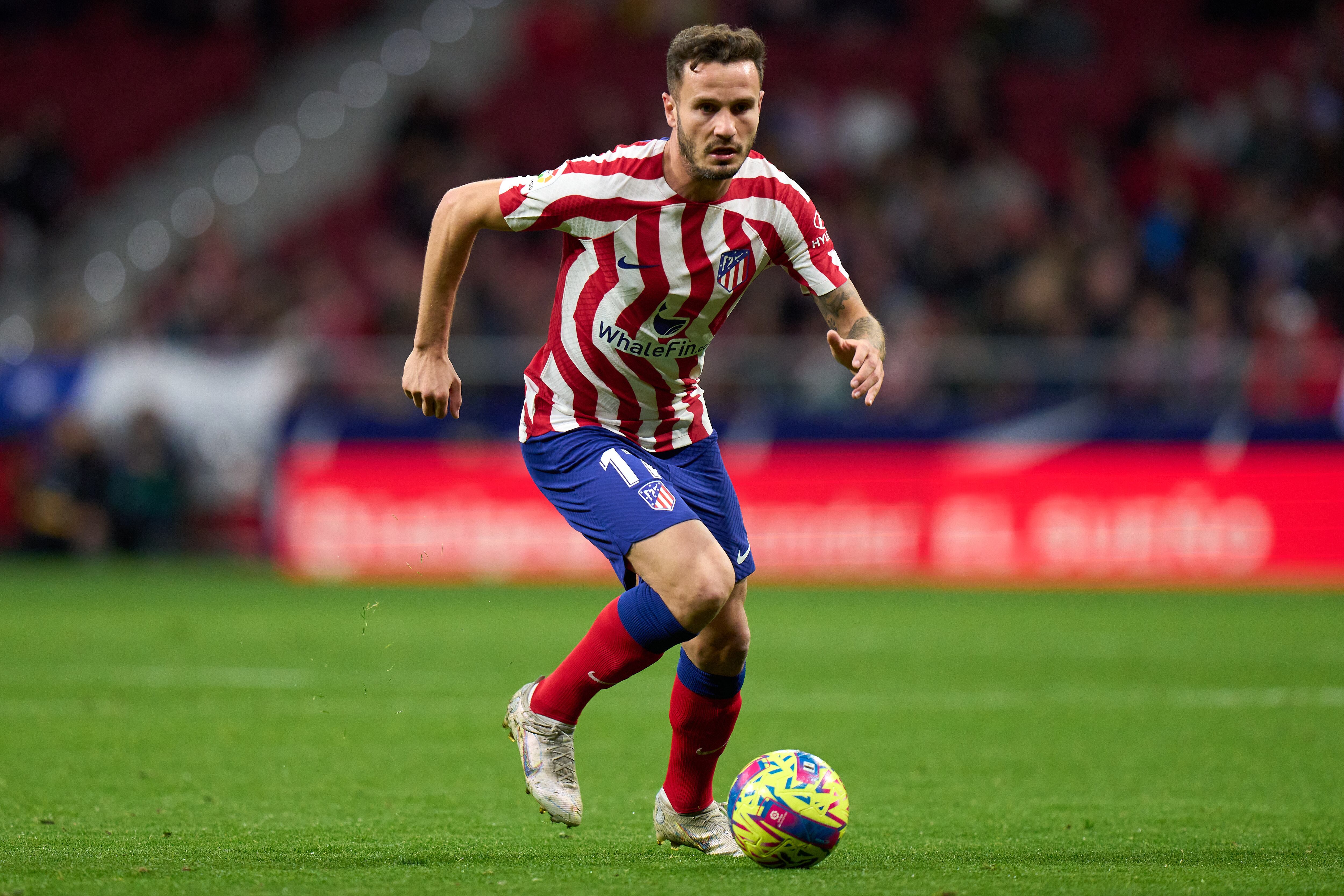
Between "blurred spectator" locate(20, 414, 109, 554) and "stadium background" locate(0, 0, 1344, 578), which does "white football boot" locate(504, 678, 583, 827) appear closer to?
"stadium background" locate(0, 0, 1344, 578)

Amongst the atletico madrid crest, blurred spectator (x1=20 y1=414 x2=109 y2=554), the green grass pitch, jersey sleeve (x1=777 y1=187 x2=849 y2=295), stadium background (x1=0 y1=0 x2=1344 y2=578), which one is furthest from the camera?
blurred spectator (x1=20 y1=414 x2=109 y2=554)

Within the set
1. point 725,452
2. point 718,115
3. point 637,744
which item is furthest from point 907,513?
point 718,115

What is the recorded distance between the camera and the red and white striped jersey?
490cm

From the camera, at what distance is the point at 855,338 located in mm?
5035

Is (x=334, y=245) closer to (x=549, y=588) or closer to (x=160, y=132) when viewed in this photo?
(x=160, y=132)

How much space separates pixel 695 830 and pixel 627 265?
69.6 inches

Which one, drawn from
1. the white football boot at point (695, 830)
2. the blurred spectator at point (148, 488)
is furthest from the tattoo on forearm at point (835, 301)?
the blurred spectator at point (148, 488)

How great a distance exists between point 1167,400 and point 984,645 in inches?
187

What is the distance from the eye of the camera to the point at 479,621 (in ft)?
38.6

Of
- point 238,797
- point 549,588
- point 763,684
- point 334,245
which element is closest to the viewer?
point 238,797

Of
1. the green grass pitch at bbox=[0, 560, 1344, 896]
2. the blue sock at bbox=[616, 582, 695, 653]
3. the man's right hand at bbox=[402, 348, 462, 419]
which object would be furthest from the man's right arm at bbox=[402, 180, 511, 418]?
the green grass pitch at bbox=[0, 560, 1344, 896]

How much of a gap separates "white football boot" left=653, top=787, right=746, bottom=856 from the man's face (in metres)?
1.96

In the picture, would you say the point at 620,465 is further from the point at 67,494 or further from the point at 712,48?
the point at 67,494

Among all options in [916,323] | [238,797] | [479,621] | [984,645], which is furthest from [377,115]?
[238,797]
